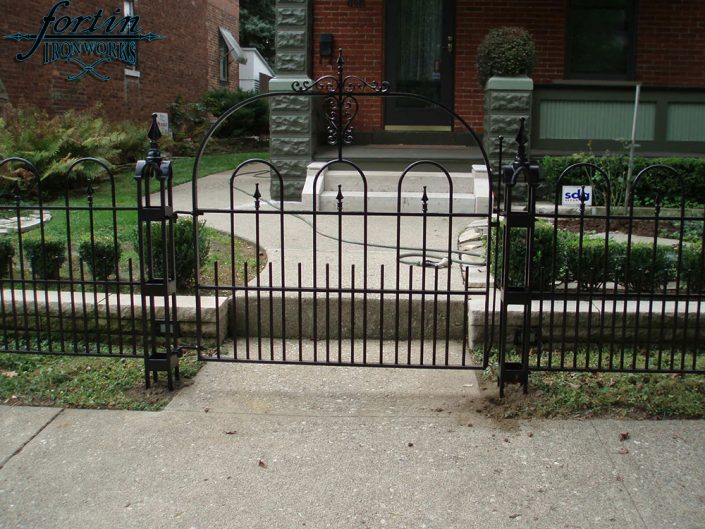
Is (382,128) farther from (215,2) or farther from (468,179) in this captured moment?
(215,2)

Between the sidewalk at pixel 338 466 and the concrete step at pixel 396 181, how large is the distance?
5267mm

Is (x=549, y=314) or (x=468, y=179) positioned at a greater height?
(x=468, y=179)

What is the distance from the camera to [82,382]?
4289 millimetres

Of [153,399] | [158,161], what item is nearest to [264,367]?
[153,399]

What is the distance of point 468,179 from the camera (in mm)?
9250

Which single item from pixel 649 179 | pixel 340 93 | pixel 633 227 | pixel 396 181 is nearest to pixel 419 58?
pixel 396 181

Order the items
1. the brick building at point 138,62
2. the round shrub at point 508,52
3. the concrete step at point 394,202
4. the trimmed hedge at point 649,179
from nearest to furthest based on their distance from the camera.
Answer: the trimmed hedge at point 649,179 → the concrete step at point 394,202 → the round shrub at point 508,52 → the brick building at point 138,62

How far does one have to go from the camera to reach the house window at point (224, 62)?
2473 cm

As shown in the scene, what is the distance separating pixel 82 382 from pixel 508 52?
268 inches

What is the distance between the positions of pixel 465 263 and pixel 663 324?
2011 millimetres

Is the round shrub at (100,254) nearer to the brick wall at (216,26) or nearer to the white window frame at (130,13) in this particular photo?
the white window frame at (130,13)

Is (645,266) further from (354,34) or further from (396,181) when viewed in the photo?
(354,34)

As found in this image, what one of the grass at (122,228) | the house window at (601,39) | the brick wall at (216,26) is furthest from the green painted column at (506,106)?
the brick wall at (216,26)

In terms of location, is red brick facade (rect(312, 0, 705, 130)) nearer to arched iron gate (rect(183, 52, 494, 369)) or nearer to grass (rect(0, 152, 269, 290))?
grass (rect(0, 152, 269, 290))
